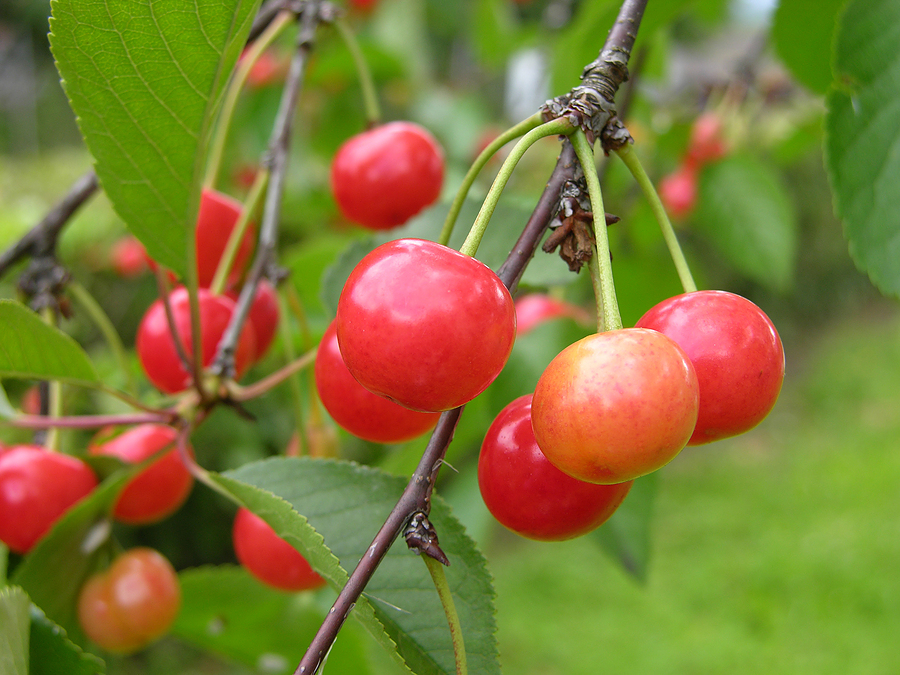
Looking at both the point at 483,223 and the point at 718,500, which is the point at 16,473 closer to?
the point at 483,223

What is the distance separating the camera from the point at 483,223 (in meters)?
0.42

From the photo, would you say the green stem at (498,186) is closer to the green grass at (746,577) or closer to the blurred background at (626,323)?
the blurred background at (626,323)

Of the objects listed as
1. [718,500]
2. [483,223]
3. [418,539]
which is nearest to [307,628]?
[418,539]

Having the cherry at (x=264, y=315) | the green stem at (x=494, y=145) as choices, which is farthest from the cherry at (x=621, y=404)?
the cherry at (x=264, y=315)

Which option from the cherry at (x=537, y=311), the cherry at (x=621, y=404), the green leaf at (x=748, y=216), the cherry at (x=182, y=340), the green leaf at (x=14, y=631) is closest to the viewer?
the cherry at (x=621, y=404)

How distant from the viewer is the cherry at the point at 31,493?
731mm

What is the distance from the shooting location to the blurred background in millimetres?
1035

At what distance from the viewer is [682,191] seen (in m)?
1.70

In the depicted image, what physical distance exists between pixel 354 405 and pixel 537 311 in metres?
0.57

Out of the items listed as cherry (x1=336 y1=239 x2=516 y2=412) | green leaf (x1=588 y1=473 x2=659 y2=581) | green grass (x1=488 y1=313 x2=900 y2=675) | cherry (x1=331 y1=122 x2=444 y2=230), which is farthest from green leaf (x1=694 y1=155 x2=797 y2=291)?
green grass (x1=488 y1=313 x2=900 y2=675)

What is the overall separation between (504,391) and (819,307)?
21.9ft

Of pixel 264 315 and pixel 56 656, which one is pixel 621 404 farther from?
pixel 264 315

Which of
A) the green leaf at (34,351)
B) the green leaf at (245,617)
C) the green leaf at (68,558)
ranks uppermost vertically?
the green leaf at (34,351)

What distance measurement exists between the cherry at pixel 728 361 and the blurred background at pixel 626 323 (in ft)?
0.58
